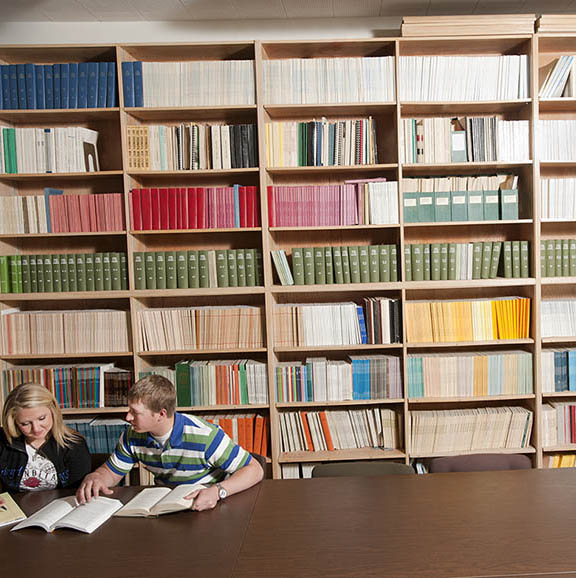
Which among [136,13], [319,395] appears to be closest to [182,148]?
[136,13]

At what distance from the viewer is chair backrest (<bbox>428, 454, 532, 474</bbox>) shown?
2.47 m

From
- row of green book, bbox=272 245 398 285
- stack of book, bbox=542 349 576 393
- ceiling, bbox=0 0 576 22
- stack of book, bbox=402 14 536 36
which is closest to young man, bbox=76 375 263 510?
row of green book, bbox=272 245 398 285

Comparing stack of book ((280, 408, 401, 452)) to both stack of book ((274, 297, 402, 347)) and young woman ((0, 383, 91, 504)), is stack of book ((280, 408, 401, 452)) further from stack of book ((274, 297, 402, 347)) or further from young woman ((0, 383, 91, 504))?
young woman ((0, 383, 91, 504))

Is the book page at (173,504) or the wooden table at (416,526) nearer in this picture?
the wooden table at (416,526)

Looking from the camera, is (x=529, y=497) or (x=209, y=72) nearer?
(x=529, y=497)

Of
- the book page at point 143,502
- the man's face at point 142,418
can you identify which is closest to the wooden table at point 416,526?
the book page at point 143,502

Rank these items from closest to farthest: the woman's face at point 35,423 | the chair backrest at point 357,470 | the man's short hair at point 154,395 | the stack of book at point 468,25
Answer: the man's short hair at point 154,395, the woman's face at point 35,423, the chair backrest at point 357,470, the stack of book at point 468,25

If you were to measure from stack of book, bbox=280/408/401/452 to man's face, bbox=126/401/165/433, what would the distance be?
1508 millimetres

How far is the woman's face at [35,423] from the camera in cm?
231

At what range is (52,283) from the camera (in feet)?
11.3

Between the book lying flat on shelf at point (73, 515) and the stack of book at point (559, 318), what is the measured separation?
Result: 2677mm

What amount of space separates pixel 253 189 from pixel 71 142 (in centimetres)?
111

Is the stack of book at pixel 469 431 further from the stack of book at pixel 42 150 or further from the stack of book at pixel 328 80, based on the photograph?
the stack of book at pixel 42 150

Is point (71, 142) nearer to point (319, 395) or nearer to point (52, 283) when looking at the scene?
point (52, 283)
